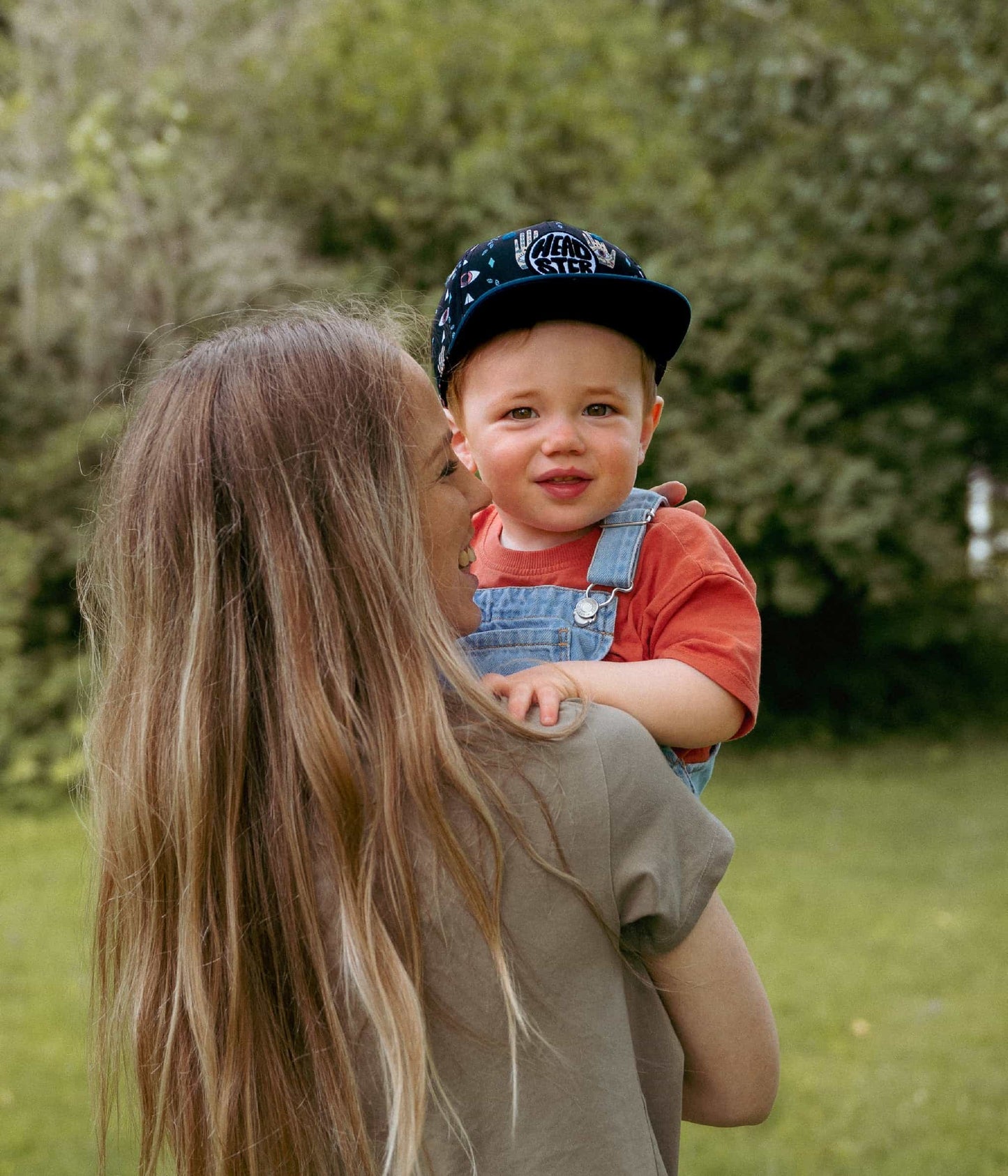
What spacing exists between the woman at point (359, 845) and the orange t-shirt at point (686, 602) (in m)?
0.32

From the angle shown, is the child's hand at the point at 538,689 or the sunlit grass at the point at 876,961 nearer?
the child's hand at the point at 538,689

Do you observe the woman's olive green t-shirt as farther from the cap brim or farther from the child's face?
the cap brim

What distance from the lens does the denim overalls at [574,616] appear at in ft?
5.60

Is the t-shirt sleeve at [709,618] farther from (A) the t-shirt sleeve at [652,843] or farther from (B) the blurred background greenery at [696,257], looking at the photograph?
(B) the blurred background greenery at [696,257]

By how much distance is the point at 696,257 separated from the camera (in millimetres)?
10188

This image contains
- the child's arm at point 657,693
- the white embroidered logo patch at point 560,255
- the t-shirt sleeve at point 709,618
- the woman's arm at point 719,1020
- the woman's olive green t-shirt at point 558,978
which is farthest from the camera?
the white embroidered logo patch at point 560,255

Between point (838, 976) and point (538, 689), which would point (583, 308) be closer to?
point (538, 689)

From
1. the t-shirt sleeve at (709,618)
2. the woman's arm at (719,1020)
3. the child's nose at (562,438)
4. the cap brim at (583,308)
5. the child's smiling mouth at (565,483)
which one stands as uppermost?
Result: the cap brim at (583,308)

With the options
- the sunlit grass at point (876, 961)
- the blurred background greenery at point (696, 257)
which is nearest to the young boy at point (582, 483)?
the sunlit grass at point (876, 961)

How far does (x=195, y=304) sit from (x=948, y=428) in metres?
6.12

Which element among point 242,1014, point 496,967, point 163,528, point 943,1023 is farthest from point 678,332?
point 943,1023

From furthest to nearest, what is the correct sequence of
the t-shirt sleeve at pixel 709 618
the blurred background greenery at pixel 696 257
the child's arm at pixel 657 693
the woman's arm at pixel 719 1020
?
the blurred background greenery at pixel 696 257 < the t-shirt sleeve at pixel 709 618 < the child's arm at pixel 657 693 < the woman's arm at pixel 719 1020

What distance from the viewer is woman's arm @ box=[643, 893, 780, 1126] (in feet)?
4.43

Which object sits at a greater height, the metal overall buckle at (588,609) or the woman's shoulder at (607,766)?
the metal overall buckle at (588,609)
